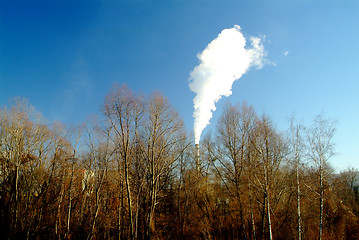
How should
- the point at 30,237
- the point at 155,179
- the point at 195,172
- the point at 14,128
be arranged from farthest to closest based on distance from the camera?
the point at 195,172, the point at 30,237, the point at 14,128, the point at 155,179

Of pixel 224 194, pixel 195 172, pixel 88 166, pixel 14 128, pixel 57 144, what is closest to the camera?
pixel 14 128

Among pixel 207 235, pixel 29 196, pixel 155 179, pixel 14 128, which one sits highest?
pixel 14 128

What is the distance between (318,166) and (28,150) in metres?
23.7

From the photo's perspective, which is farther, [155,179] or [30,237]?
[30,237]

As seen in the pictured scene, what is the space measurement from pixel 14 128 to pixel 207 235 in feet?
64.8

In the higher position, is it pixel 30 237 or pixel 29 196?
pixel 29 196

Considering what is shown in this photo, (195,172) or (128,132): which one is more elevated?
(128,132)

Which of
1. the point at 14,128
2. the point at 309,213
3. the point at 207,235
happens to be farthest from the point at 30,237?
the point at 309,213

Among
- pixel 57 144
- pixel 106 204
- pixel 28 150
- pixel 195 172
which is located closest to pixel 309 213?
pixel 195 172

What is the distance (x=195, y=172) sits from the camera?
25.7 meters

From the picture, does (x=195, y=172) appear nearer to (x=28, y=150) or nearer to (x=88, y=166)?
(x=88, y=166)

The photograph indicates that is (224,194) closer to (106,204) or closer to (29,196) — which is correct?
(106,204)

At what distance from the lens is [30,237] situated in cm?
1880

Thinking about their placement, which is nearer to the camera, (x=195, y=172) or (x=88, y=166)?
(x=88, y=166)
